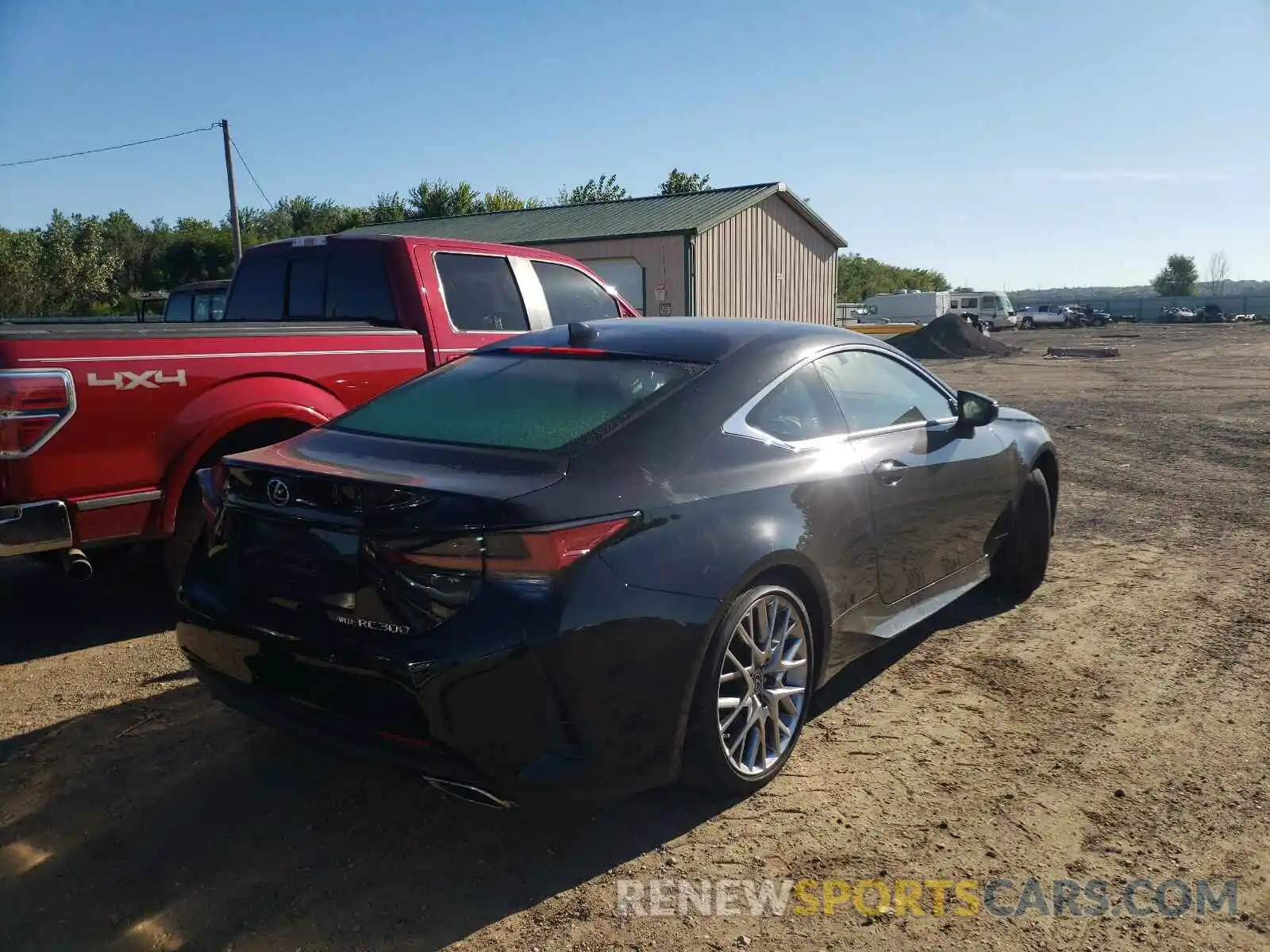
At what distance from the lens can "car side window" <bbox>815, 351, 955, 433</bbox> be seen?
4098 mm

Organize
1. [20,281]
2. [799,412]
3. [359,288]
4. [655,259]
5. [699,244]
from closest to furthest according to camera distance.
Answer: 1. [799,412]
2. [359,288]
3. [699,244]
4. [655,259]
5. [20,281]

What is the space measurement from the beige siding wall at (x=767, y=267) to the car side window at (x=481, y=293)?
18.2m

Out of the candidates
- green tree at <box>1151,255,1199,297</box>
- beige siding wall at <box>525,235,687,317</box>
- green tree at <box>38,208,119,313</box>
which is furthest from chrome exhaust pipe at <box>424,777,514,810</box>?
green tree at <box>1151,255,1199,297</box>

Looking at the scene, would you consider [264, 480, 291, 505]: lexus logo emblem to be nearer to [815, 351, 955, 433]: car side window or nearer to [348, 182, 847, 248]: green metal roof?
[815, 351, 955, 433]: car side window

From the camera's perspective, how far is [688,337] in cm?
391

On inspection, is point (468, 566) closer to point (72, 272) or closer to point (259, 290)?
point (259, 290)

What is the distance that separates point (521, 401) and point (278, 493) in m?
0.94

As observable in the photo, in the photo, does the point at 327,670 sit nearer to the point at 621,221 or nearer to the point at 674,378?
the point at 674,378

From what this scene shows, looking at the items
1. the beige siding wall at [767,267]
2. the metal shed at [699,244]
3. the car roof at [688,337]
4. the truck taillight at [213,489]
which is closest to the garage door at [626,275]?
the metal shed at [699,244]

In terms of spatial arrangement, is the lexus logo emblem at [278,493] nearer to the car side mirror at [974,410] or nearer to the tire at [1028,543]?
the car side mirror at [974,410]

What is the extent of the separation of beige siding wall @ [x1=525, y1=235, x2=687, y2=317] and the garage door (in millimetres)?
119

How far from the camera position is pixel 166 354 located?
450 cm

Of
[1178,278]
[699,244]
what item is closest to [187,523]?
[699,244]

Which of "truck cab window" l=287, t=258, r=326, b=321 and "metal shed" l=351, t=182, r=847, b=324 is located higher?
"metal shed" l=351, t=182, r=847, b=324
